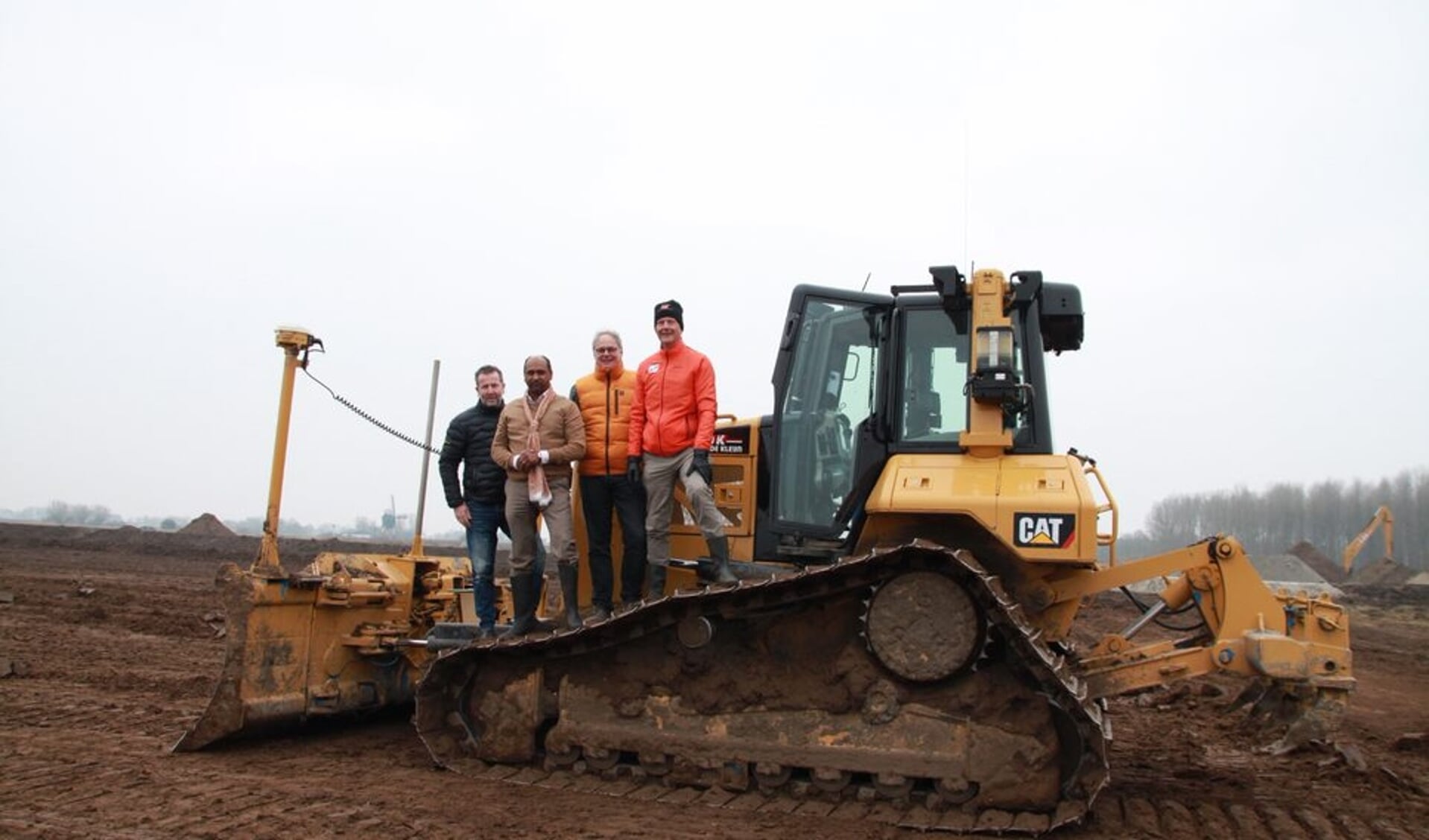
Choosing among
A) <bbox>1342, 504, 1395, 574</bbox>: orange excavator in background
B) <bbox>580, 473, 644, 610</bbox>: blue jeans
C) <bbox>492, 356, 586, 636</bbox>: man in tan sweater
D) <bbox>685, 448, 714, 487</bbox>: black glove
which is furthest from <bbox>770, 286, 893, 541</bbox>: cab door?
<bbox>1342, 504, 1395, 574</bbox>: orange excavator in background

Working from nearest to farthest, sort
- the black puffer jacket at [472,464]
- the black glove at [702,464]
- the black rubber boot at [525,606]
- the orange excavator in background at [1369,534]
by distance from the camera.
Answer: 1. the black glove at [702,464]
2. the black rubber boot at [525,606]
3. the black puffer jacket at [472,464]
4. the orange excavator in background at [1369,534]

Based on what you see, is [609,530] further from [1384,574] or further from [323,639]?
[1384,574]

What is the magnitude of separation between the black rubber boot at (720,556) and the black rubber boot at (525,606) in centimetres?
122

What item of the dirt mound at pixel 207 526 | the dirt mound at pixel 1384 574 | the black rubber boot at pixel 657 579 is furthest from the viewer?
the dirt mound at pixel 207 526

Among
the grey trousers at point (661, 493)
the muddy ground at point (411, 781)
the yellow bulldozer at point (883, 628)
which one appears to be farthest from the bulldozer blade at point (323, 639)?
the grey trousers at point (661, 493)

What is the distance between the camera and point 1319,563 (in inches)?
1700

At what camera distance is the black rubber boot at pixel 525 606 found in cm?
734

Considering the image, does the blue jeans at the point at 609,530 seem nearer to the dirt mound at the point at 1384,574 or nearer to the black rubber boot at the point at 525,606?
the black rubber boot at the point at 525,606

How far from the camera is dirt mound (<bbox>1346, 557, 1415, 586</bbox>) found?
125 ft

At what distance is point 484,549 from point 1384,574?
39.1 metres

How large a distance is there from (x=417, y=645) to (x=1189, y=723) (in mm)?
6919

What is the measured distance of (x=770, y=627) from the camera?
263 inches

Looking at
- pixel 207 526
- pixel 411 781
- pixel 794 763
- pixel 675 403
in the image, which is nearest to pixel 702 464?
pixel 675 403

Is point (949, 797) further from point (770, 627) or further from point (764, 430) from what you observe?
point (764, 430)
